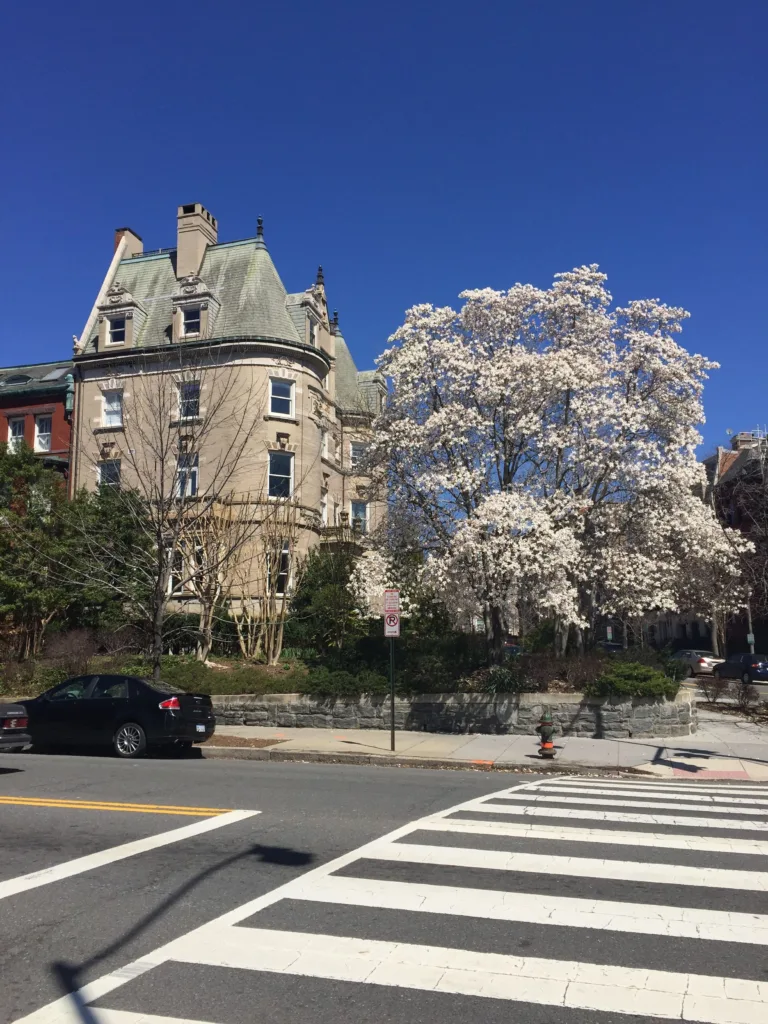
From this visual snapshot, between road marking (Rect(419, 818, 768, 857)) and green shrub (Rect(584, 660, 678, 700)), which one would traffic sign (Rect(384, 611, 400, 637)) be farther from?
road marking (Rect(419, 818, 768, 857))

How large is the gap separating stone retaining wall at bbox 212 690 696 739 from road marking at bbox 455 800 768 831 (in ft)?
25.3

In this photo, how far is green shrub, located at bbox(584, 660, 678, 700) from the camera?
55.2 ft

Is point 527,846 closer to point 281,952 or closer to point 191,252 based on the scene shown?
point 281,952

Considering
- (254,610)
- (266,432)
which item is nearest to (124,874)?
(254,610)

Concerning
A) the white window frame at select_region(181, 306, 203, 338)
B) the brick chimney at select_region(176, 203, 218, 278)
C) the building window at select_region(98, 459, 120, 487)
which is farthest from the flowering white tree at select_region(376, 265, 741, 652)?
the brick chimney at select_region(176, 203, 218, 278)

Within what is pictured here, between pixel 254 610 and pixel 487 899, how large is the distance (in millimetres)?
19026

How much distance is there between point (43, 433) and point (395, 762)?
97.4 feet

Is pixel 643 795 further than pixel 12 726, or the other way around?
pixel 12 726

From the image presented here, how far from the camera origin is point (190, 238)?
35781mm

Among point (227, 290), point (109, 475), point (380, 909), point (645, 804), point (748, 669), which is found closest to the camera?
point (380, 909)

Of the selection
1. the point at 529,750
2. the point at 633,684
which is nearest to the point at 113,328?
the point at 633,684

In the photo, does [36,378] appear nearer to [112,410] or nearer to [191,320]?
[112,410]

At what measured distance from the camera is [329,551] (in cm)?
2767

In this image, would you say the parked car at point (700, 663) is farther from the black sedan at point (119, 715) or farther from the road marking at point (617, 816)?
the road marking at point (617, 816)
